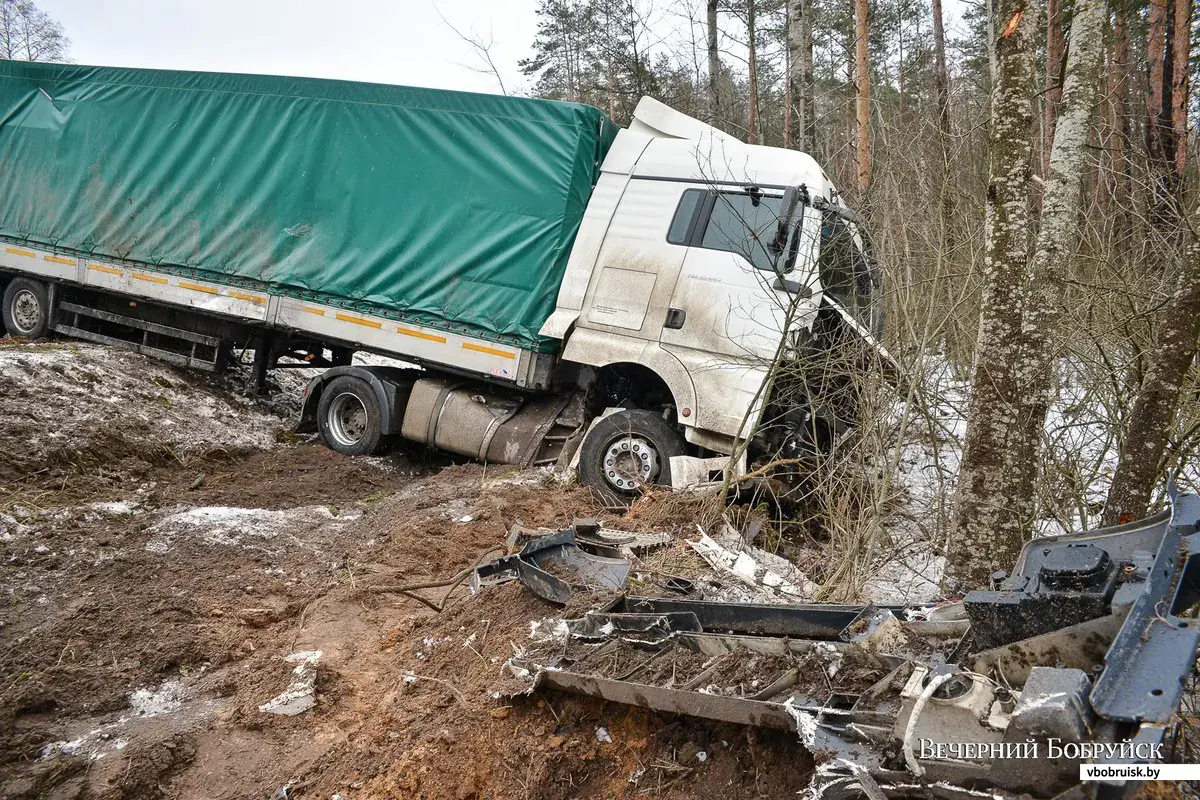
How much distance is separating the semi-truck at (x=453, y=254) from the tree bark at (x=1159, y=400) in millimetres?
2039

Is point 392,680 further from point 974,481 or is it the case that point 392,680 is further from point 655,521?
point 974,481

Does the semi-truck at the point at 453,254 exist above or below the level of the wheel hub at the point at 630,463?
above

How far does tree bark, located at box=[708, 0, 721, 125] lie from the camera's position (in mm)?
16334

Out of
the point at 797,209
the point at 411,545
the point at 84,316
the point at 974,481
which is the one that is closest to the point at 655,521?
the point at 411,545

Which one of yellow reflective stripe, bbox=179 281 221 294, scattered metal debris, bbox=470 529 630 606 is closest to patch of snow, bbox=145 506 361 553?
scattered metal debris, bbox=470 529 630 606

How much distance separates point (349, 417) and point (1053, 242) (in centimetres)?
669

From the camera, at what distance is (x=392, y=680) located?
3.98 meters

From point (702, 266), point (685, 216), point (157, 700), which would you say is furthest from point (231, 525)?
point (685, 216)

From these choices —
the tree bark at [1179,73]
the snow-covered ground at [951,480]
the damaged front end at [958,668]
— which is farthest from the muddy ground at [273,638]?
the tree bark at [1179,73]

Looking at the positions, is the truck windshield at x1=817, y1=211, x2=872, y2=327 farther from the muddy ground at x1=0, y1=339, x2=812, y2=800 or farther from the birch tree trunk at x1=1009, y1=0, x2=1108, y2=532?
the muddy ground at x1=0, y1=339, x2=812, y2=800

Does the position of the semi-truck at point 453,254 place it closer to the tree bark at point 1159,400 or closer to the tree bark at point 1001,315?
the tree bark at point 1001,315

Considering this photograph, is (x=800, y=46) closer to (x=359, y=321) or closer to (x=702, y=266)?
(x=702, y=266)

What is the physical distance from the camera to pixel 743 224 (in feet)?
21.3

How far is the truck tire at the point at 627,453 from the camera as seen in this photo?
6.86m
